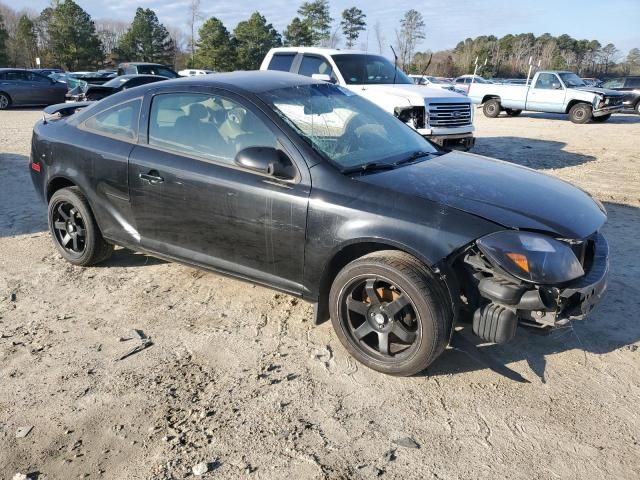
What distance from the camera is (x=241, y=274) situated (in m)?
3.61

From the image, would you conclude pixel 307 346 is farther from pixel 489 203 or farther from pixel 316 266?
pixel 489 203

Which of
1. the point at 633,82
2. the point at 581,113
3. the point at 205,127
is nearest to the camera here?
the point at 205,127

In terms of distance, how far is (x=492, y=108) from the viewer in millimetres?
19969

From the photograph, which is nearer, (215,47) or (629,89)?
(629,89)

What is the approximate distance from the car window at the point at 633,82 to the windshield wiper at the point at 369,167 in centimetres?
2302

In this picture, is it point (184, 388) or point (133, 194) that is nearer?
point (184, 388)

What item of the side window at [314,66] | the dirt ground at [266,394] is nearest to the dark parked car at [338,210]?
the dirt ground at [266,394]

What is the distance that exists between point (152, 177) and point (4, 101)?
2003 cm

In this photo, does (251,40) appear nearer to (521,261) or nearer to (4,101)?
(4,101)

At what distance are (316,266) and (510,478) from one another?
158cm

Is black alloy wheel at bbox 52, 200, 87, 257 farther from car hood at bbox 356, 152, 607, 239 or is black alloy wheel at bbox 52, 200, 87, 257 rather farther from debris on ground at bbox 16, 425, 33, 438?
car hood at bbox 356, 152, 607, 239

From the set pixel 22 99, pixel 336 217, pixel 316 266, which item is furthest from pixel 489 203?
pixel 22 99

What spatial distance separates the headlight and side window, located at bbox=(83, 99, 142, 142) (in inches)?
111

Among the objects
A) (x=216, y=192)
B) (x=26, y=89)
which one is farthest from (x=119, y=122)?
(x=26, y=89)
